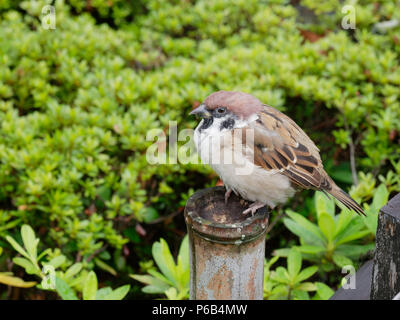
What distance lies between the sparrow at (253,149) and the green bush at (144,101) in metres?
0.64

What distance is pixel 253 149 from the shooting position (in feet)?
8.09

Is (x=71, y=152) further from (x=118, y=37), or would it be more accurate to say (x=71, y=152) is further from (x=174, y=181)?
(x=118, y=37)

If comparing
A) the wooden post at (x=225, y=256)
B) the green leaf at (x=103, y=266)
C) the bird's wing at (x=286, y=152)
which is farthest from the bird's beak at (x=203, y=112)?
the green leaf at (x=103, y=266)

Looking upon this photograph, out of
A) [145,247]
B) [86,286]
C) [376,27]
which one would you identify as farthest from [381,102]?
[86,286]

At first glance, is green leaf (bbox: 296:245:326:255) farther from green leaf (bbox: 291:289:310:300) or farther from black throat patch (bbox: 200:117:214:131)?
black throat patch (bbox: 200:117:214:131)

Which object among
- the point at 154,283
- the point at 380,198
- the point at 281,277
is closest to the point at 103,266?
the point at 154,283

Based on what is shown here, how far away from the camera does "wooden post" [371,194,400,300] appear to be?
1992 millimetres

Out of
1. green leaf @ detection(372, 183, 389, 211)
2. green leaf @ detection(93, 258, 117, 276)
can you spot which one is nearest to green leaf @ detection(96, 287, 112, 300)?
green leaf @ detection(93, 258, 117, 276)

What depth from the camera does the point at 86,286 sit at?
8.27ft

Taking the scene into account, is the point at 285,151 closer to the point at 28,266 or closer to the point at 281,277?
the point at 281,277

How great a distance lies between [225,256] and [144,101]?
215 centimetres

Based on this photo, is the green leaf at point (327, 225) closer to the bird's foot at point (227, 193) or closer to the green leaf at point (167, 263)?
the bird's foot at point (227, 193)

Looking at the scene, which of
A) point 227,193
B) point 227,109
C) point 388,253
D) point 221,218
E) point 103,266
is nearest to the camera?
point 388,253
